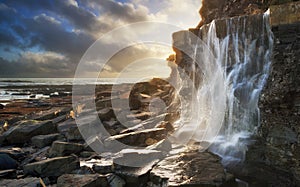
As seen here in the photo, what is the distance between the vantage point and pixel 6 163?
7488mm

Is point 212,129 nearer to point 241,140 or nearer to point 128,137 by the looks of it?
point 241,140

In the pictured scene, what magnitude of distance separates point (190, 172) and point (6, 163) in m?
6.01

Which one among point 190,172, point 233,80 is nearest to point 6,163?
point 190,172

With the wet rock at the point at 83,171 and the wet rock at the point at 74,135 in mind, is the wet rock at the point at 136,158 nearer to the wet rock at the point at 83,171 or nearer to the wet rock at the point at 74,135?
the wet rock at the point at 83,171

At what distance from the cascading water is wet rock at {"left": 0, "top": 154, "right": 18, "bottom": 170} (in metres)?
6.09

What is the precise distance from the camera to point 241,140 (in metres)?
7.21

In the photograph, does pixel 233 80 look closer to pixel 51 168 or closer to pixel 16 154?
pixel 51 168

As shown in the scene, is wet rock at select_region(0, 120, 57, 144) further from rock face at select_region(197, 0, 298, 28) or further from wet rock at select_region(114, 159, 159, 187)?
rock face at select_region(197, 0, 298, 28)

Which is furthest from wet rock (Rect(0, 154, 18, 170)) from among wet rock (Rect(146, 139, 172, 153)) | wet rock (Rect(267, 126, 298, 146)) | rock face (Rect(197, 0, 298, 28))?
rock face (Rect(197, 0, 298, 28))

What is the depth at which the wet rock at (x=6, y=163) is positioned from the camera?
7.36m

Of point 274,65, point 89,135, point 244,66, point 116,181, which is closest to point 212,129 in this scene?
point 244,66

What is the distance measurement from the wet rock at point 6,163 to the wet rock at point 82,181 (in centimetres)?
300

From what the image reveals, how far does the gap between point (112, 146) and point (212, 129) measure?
407 cm

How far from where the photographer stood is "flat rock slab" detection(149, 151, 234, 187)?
5.35 meters
